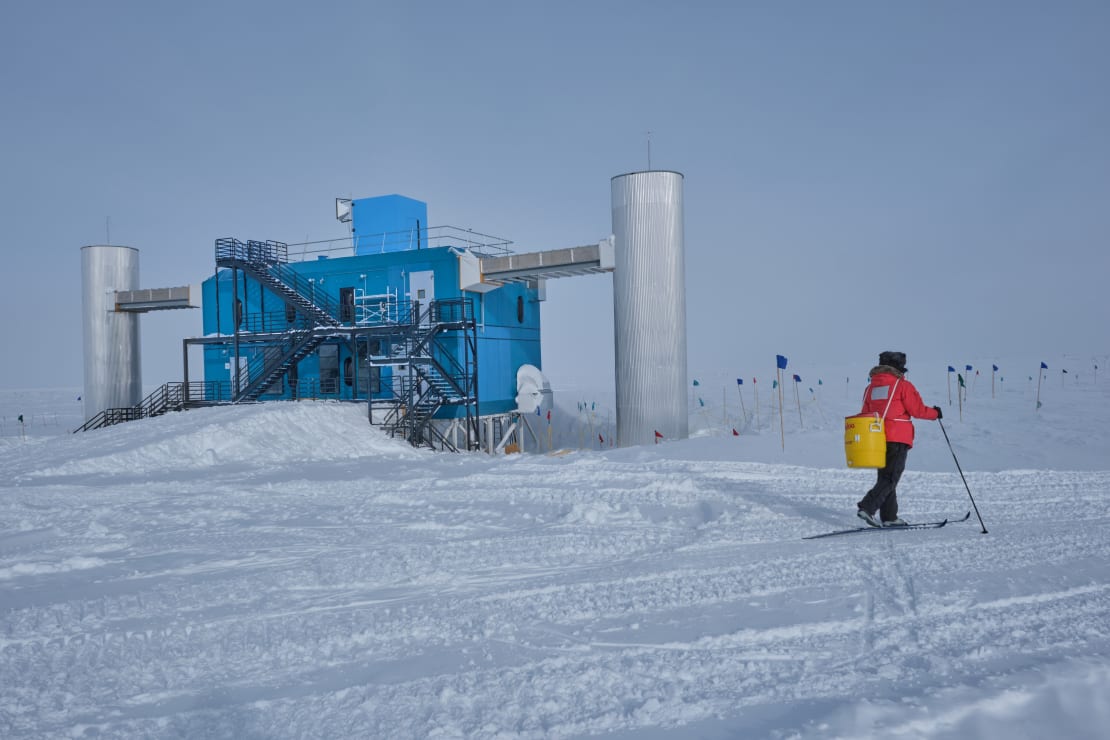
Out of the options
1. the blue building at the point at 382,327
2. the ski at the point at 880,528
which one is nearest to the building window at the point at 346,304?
the blue building at the point at 382,327

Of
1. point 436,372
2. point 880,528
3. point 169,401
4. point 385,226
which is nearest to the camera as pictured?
point 880,528

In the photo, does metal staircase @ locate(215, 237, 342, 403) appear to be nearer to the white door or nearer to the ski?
the white door

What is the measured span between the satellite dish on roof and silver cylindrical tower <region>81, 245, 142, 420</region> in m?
9.82

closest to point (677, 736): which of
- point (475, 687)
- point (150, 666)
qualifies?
point (475, 687)

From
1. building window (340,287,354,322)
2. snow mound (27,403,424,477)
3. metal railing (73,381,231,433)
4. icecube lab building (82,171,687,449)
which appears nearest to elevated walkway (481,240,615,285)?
icecube lab building (82,171,687,449)

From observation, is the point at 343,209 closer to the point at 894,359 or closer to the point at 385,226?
the point at 385,226

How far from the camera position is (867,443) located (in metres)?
7.77

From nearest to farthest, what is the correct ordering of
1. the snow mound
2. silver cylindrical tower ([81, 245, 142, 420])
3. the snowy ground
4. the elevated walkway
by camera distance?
the snowy ground, the snow mound, the elevated walkway, silver cylindrical tower ([81, 245, 142, 420])

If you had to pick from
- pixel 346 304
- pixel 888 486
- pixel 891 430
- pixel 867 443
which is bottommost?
pixel 888 486

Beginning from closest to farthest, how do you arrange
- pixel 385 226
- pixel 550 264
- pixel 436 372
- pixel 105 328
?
pixel 550 264 < pixel 436 372 < pixel 385 226 < pixel 105 328

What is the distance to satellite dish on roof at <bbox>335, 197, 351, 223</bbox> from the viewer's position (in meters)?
28.6

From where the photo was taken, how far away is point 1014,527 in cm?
786

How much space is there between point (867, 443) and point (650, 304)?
552 inches

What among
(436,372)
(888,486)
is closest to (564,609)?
(888,486)
